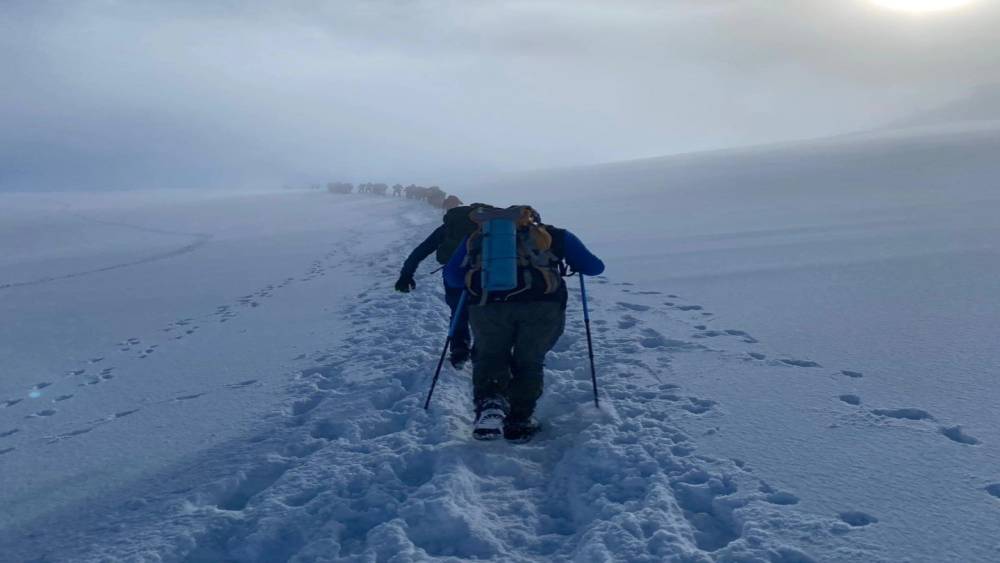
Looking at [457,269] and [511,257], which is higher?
[511,257]

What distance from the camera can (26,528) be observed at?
12.8 ft

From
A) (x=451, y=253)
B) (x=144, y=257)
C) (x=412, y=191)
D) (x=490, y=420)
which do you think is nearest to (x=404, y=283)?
(x=451, y=253)

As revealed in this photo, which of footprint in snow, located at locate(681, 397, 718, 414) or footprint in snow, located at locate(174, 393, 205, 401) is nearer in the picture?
footprint in snow, located at locate(681, 397, 718, 414)

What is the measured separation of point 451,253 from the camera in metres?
6.36

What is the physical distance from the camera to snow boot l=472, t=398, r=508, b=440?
181 inches

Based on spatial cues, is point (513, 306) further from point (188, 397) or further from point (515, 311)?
point (188, 397)

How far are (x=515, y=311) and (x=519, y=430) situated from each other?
0.84 m

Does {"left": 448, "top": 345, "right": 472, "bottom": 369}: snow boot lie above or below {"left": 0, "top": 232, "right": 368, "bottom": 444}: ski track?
above

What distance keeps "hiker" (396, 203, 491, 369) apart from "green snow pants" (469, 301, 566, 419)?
947mm

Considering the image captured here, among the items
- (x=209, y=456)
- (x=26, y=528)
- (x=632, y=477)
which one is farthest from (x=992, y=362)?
(x=26, y=528)

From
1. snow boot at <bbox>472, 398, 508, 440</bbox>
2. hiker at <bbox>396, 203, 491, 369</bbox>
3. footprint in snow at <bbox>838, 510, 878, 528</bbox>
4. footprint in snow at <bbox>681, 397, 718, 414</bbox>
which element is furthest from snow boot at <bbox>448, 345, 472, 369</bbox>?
footprint in snow at <bbox>838, 510, 878, 528</bbox>

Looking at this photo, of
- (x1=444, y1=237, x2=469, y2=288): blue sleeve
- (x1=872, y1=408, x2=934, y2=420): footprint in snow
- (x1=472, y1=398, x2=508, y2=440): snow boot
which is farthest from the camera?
(x1=444, y1=237, x2=469, y2=288): blue sleeve

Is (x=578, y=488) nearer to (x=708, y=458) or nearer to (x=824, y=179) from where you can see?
(x=708, y=458)

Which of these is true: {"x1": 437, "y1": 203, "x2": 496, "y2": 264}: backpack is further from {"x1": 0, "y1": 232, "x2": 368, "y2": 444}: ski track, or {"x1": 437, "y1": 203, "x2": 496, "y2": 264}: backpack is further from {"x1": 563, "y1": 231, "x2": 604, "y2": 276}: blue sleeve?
{"x1": 0, "y1": 232, "x2": 368, "y2": 444}: ski track
